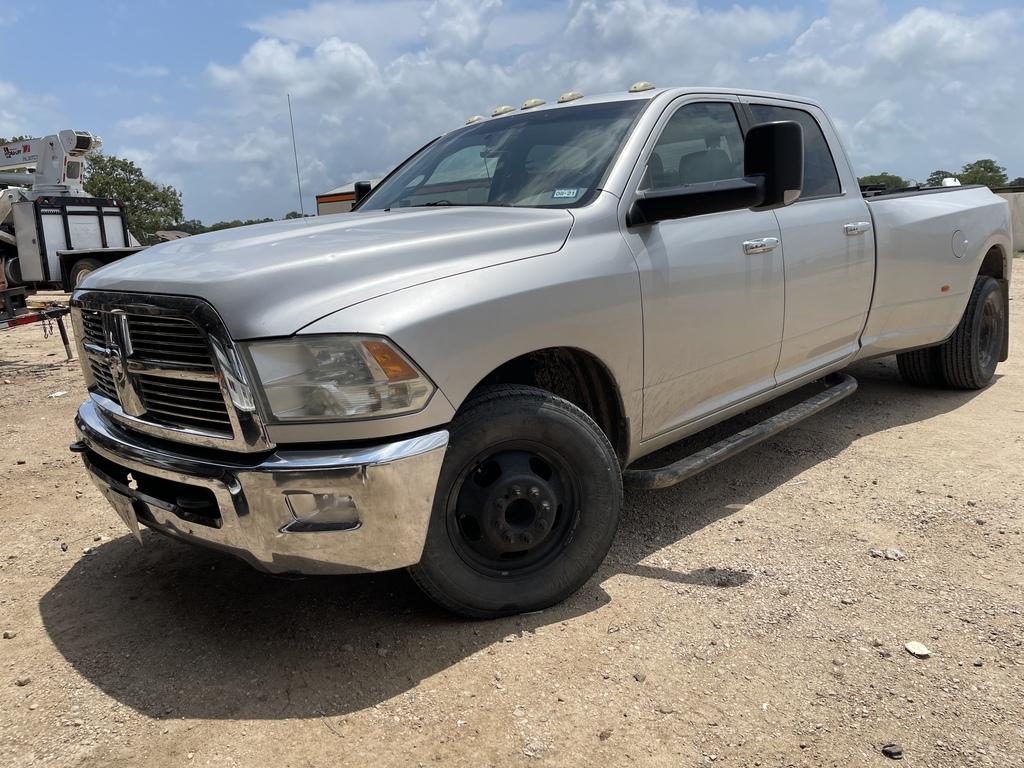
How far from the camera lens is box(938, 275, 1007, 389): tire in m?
5.37

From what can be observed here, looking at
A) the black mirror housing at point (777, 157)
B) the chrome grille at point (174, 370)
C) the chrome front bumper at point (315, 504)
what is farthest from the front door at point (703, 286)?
the chrome grille at point (174, 370)

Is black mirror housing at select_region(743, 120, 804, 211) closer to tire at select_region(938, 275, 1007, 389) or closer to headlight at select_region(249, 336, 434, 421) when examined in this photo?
headlight at select_region(249, 336, 434, 421)

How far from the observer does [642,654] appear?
8.47 ft

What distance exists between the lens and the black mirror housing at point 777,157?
297cm

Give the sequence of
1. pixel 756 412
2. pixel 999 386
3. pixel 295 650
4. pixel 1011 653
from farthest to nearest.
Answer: pixel 999 386
pixel 756 412
pixel 295 650
pixel 1011 653

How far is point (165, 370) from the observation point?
2.45m

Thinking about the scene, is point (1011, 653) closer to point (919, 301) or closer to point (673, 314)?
point (673, 314)

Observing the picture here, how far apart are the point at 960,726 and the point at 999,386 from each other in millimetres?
4365

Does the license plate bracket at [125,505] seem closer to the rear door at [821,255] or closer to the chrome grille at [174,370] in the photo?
the chrome grille at [174,370]

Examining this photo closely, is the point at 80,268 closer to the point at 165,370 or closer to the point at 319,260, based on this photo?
the point at 165,370

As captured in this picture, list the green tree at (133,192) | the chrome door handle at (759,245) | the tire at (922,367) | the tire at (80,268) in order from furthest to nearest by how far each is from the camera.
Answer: the green tree at (133,192) < the tire at (80,268) < the tire at (922,367) < the chrome door handle at (759,245)

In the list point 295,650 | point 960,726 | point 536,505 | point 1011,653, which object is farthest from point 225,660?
point 1011,653

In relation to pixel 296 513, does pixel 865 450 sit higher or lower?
lower

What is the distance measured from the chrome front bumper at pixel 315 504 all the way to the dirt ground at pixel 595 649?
436mm
